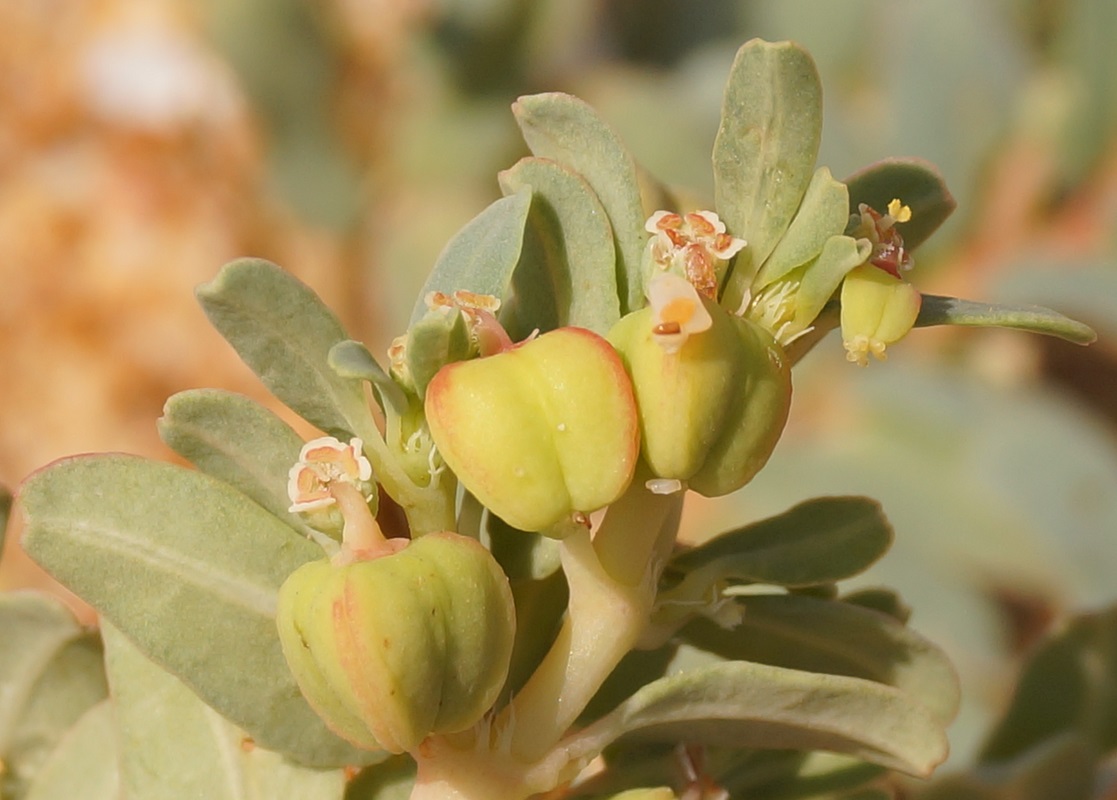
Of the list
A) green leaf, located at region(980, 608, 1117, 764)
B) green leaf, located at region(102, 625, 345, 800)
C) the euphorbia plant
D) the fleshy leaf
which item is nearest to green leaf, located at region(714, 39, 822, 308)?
the euphorbia plant

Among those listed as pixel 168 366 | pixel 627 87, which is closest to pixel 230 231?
pixel 168 366

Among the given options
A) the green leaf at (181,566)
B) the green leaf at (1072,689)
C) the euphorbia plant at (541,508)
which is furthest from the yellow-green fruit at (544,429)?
the green leaf at (1072,689)

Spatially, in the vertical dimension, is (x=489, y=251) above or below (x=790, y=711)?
above

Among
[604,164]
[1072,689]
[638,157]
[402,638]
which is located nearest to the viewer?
[402,638]

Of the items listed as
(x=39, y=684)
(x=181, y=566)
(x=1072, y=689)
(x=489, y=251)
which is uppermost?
(x=489, y=251)

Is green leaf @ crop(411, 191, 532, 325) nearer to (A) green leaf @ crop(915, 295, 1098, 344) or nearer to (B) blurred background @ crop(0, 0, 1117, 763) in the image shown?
(A) green leaf @ crop(915, 295, 1098, 344)

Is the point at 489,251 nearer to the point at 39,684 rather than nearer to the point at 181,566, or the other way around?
the point at 181,566

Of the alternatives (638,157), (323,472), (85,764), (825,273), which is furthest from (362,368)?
(638,157)

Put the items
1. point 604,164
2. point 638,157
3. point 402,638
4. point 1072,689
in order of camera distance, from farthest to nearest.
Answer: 1. point 638,157
2. point 1072,689
3. point 604,164
4. point 402,638
